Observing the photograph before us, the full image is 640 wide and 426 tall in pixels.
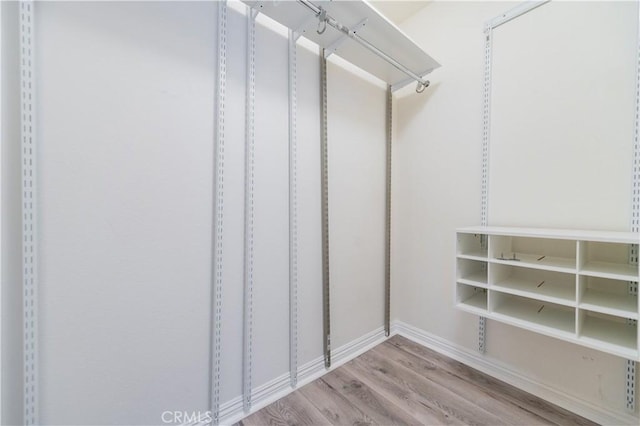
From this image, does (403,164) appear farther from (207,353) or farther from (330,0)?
(207,353)

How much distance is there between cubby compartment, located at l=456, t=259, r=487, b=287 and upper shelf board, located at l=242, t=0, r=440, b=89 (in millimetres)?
1439

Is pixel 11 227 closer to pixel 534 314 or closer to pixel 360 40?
pixel 360 40

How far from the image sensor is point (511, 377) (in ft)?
5.36

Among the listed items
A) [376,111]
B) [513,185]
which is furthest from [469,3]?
[513,185]

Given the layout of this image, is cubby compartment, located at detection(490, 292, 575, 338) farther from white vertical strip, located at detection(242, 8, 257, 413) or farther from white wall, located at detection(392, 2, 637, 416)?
white vertical strip, located at detection(242, 8, 257, 413)

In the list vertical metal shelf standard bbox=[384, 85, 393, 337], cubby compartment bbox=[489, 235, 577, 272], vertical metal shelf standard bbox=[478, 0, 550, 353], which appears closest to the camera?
cubby compartment bbox=[489, 235, 577, 272]

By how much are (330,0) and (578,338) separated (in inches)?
79.5

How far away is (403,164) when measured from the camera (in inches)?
89.2

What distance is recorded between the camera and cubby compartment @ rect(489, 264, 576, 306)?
126cm

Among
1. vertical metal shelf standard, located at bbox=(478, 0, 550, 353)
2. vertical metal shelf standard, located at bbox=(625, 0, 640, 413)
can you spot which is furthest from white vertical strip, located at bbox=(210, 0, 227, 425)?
vertical metal shelf standard, located at bbox=(625, 0, 640, 413)

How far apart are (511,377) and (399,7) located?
2.86 meters

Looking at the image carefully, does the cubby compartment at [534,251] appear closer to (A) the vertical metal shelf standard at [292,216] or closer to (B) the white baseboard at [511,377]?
(B) the white baseboard at [511,377]

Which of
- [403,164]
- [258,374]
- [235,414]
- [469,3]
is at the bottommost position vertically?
[235,414]

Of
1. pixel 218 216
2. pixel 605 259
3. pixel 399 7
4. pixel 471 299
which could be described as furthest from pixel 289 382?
pixel 399 7
